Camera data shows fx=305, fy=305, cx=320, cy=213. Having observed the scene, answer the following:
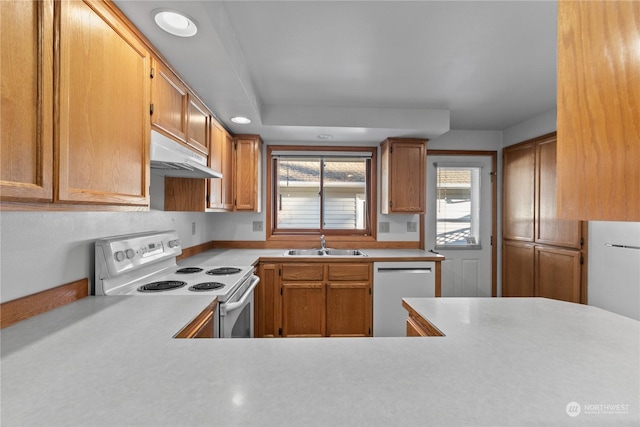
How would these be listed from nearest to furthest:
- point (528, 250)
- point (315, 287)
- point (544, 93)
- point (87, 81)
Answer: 1. point (87, 81)
2. point (544, 93)
3. point (315, 287)
4. point (528, 250)

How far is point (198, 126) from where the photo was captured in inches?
86.4

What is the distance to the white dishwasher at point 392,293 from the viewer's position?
2.94m

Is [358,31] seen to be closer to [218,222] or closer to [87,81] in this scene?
[87,81]

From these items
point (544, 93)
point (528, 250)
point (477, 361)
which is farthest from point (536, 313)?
point (528, 250)

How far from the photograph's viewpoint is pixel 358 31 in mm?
1737

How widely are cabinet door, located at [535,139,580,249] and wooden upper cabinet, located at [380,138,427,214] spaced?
113 cm

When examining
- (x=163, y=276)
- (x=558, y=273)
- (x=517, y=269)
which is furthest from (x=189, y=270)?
(x=517, y=269)

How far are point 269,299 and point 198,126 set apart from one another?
1.66 metres

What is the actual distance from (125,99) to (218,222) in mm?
2381

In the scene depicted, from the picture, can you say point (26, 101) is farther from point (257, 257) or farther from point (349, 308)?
point (349, 308)

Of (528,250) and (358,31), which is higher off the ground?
(358,31)

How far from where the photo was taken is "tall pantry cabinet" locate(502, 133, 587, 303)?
278cm

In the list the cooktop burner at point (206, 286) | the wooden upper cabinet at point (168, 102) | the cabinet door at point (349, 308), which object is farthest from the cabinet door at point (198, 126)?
the cabinet door at point (349, 308)

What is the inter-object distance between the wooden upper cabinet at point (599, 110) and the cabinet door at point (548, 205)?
2.83m
